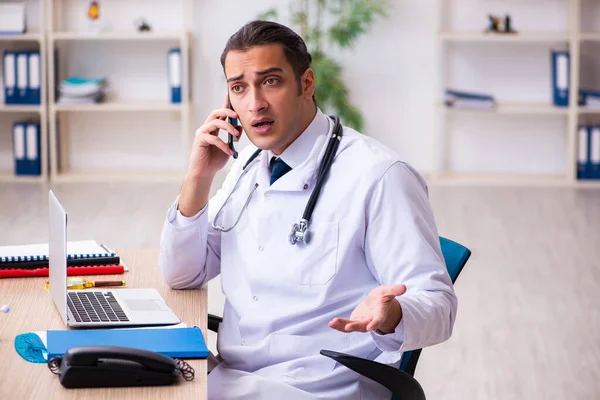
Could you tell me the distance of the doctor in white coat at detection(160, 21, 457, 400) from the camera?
1.86 metres

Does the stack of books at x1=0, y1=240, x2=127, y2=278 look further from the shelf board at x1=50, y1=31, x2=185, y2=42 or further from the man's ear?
the shelf board at x1=50, y1=31, x2=185, y2=42

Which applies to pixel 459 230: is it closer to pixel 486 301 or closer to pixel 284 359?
pixel 486 301

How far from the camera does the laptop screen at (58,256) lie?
70.8 inches

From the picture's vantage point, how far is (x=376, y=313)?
1.64 m

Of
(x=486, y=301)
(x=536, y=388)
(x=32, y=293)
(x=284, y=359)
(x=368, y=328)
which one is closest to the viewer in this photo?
(x=368, y=328)

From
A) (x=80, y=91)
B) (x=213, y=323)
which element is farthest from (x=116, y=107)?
(x=213, y=323)

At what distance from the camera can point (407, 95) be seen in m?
7.03

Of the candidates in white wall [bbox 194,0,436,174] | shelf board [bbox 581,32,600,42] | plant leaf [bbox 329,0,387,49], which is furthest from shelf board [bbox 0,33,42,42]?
shelf board [bbox 581,32,600,42]

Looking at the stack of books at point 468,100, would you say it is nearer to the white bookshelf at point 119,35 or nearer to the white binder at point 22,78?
the white bookshelf at point 119,35

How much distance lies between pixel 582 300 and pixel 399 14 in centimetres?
321

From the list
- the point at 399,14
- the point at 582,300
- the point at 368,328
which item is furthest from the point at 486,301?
the point at 399,14

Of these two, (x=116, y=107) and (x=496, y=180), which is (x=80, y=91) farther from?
(x=496, y=180)

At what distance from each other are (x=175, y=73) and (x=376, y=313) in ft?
17.3

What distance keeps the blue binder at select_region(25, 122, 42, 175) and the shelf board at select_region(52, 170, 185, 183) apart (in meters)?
0.15
